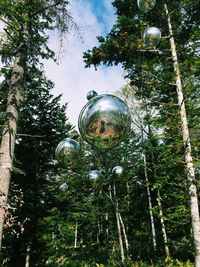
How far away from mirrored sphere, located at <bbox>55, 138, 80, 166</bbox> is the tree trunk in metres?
1.72

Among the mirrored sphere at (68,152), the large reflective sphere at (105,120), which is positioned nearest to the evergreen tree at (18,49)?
the mirrored sphere at (68,152)

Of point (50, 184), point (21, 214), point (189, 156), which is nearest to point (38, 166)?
point (50, 184)

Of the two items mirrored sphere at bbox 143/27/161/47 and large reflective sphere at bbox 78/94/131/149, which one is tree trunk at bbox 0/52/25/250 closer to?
mirrored sphere at bbox 143/27/161/47

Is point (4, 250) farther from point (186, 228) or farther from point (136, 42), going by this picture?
point (186, 228)

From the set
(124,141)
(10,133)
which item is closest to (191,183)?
(124,141)

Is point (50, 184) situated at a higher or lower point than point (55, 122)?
lower

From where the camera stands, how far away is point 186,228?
64.0ft

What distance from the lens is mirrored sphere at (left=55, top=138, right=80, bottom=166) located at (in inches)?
202

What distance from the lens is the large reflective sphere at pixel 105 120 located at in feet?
10.6

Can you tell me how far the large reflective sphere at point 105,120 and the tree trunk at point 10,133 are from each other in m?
3.49

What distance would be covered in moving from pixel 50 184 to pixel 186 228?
10290mm

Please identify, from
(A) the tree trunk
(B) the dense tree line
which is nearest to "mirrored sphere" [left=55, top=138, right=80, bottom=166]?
(B) the dense tree line

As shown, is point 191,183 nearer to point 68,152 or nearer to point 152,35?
point 152,35

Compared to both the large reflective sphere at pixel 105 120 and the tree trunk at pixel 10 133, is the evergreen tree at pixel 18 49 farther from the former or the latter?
the large reflective sphere at pixel 105 120
